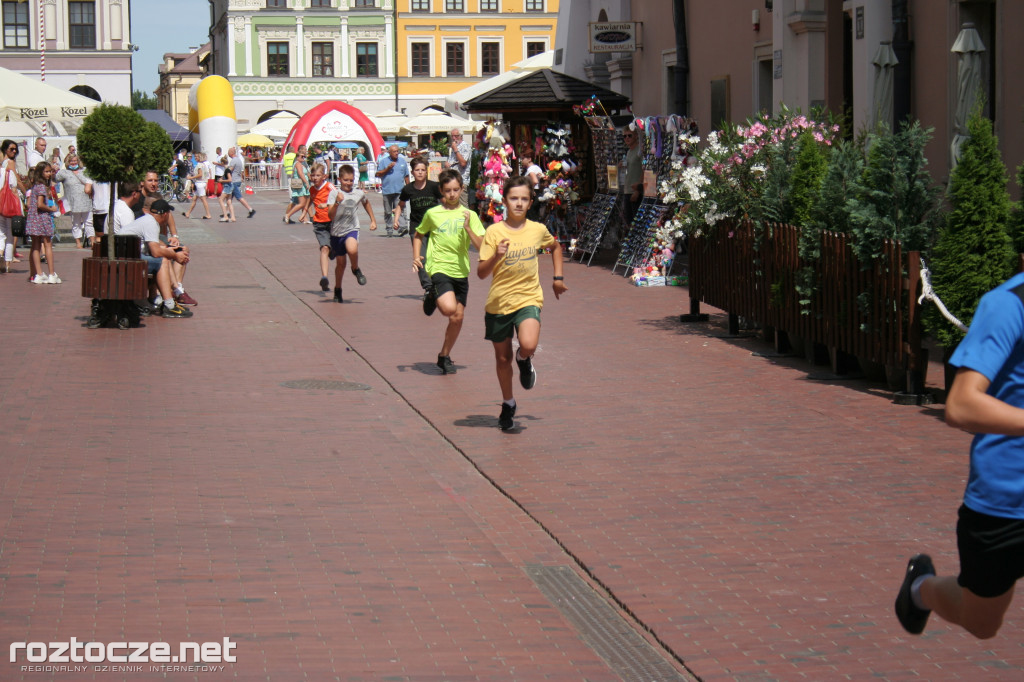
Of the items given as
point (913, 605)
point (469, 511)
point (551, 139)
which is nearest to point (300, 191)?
point (551, 139)

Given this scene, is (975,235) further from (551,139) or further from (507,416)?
(551,139)

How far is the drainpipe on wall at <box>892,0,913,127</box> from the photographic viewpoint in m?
14.9

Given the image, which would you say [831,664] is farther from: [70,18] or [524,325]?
[70,18]

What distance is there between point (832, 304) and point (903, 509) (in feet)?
13.0

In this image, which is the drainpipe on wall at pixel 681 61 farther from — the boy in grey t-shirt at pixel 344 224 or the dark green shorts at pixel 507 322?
the dark green shorts at pixel 507 322

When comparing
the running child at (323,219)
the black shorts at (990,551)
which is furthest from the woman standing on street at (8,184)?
the black shorts at (990,551)

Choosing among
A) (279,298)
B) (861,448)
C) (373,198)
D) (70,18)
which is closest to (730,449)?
(861,448)

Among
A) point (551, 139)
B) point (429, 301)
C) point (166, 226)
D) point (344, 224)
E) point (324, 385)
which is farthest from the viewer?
point (551, 139)

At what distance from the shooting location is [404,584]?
573cm

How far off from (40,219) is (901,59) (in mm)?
11359

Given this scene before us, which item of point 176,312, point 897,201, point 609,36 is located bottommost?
point 176,312

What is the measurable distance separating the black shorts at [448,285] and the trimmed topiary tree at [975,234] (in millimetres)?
4107

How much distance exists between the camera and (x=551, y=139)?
22.5m

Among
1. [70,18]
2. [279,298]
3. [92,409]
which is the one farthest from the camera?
[70,18]
